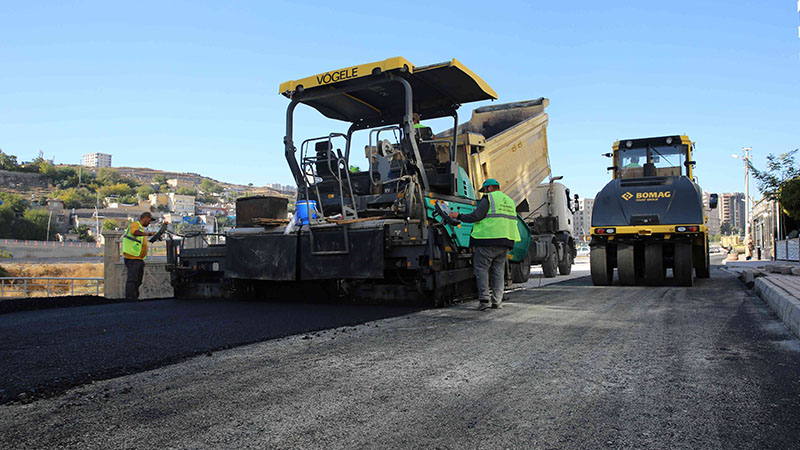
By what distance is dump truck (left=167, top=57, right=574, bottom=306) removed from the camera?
5516 millimetres

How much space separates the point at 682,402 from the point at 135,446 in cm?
227

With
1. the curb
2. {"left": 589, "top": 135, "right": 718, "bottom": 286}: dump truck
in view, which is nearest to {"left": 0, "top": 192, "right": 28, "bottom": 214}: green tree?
{"left": 589, "top": 135, "right": 718, "bottom": 286}: dump truck

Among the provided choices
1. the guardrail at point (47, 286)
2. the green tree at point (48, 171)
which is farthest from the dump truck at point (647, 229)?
the green tree at point (48, 171)

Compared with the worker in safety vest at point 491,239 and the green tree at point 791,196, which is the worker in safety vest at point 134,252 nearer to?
the worker in safety vest at point 491,239

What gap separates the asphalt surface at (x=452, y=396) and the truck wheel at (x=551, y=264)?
7.62 meters

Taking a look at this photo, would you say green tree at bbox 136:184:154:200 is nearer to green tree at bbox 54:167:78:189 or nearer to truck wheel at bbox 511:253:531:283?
green tree at bbox 54:167:78:189

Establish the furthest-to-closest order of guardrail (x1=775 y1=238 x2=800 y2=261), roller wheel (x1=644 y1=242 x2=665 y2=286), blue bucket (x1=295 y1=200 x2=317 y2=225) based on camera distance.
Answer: guardrail (x1=775 y1=238 x2=800 y2=261) → roller wheel (x1=644 y1=242 x2=665 y2=286) → blue bucket (x1=295 y1=200 x2=317 y2=225)

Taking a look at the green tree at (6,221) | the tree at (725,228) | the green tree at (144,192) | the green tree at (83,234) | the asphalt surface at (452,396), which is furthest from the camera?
the green tree at (144,192)

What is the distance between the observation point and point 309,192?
6.20 metres

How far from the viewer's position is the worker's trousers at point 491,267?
18.7 feet

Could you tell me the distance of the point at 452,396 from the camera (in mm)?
2475

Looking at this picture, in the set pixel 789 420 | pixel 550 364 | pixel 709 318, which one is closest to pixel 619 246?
pixel 709 318

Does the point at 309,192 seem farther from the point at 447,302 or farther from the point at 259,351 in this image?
the point at 259,351

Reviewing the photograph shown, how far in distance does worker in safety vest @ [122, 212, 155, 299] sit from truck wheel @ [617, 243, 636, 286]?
7.50 meters
